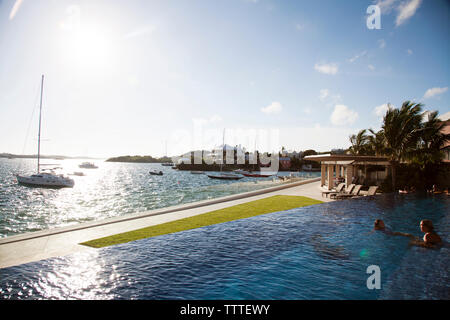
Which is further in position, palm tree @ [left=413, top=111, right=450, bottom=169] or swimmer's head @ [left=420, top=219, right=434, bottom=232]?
palm tree @ [left=413, top=111, right=450, bottom=169]

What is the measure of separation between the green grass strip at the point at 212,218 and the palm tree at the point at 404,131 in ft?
43.3

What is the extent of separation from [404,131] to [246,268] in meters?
24.9

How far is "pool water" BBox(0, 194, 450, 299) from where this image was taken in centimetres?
572

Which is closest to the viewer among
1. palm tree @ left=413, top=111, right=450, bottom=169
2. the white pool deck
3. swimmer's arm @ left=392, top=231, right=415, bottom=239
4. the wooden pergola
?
the white pool deck

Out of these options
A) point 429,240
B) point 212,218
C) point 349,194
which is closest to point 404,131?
point 349,194

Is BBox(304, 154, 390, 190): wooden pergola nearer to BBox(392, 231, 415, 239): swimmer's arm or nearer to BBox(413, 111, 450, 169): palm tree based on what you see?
BBox(413, 111, 450, 169): palm tree

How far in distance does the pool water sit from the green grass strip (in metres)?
0.58

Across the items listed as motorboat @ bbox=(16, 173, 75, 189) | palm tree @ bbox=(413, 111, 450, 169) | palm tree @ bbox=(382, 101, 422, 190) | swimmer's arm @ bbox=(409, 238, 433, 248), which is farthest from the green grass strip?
motorboat @ bbox=(16, 173, 75, 189)

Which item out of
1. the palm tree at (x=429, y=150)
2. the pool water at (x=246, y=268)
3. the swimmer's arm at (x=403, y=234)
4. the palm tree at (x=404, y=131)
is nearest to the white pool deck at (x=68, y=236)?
the pool water at (x=246, y=268)

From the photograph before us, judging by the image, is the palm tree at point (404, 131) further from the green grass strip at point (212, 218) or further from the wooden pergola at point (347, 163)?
the green grass strip at point (212, 218)

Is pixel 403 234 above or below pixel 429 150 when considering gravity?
below

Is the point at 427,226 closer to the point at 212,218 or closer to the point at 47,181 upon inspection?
the point at 212,218

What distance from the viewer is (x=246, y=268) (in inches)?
275

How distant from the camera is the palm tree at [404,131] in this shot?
25.0 m
